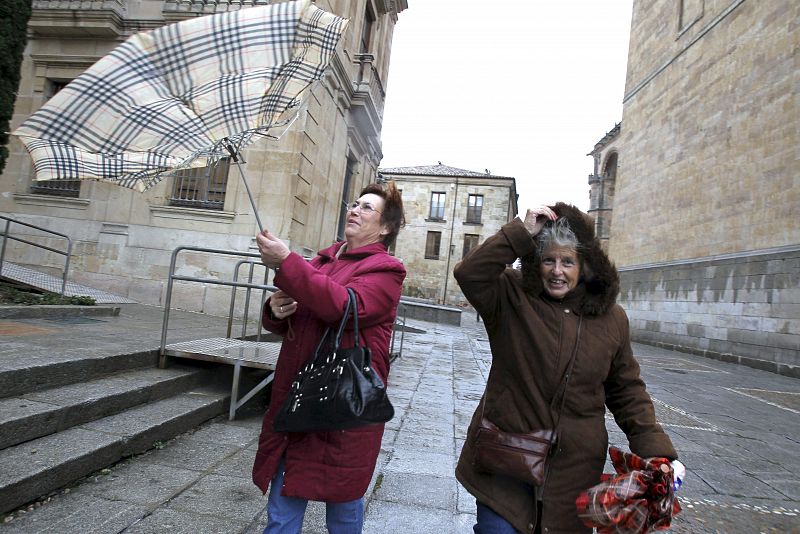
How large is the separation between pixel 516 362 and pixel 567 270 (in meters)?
0.39

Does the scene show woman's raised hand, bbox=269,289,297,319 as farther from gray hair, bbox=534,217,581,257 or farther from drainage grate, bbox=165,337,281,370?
drainage grate, bbox=165,337,281,370

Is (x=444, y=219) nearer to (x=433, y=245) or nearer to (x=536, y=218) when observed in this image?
(x=433, y=245)

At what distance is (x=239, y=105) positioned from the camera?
1.59 m

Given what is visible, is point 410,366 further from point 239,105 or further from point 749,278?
point 749,278

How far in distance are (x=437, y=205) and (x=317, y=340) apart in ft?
121

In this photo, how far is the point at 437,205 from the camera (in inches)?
1499

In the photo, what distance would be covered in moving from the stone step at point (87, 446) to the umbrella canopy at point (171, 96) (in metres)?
1.69

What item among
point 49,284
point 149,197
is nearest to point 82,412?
point 49,284

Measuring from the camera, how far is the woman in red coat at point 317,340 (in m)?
1.58

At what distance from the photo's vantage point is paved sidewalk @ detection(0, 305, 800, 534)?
8.02 ft

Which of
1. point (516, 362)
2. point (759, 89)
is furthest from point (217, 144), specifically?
point (759, 89)

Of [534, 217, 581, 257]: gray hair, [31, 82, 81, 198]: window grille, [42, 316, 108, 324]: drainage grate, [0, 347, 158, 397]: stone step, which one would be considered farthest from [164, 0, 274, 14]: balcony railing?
[534, 217, 581, 257]: gray hair

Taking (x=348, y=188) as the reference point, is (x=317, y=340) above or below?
below

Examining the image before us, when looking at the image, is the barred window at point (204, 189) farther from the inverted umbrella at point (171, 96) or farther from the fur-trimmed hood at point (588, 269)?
the fur-trimmed hood at point (588, 269)
